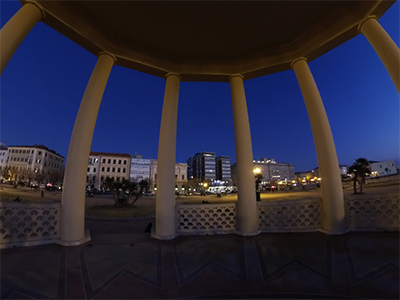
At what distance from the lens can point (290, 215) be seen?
5.30 metres

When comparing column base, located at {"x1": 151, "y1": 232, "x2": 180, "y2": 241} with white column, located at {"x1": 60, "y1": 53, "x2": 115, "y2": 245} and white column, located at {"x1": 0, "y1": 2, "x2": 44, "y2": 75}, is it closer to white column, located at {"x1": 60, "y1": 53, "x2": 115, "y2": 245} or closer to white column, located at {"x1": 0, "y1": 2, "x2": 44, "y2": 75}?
white column, located at {"x1": 60, "y1": 53, "x2": 115, "y2": 245}

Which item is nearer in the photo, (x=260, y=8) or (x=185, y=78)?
(x=260, y=8)

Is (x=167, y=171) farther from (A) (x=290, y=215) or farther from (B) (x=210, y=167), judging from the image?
(B) (x=210, y=167)

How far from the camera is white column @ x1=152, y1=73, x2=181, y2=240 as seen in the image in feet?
16.5

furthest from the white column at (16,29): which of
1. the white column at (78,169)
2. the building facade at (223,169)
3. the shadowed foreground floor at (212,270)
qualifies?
the building facade at (223,169)

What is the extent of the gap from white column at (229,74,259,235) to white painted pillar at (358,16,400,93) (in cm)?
339

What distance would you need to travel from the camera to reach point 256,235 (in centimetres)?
500

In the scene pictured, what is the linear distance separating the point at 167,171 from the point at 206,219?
1817 mm

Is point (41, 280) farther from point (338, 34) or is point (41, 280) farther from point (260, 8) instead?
point (338, 34)

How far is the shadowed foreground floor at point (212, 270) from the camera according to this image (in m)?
2.63

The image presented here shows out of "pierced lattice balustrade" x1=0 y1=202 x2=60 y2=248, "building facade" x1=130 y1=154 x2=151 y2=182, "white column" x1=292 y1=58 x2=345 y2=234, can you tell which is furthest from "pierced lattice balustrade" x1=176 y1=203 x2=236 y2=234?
"building facade" x1=130 y1=154 x2=151 y2=182

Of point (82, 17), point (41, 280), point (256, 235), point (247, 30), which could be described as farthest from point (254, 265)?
point (82, 17)

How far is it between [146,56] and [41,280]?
590 cm

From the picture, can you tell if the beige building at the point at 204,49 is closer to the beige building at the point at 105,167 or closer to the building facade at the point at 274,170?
the beige building at the point at 105,167
